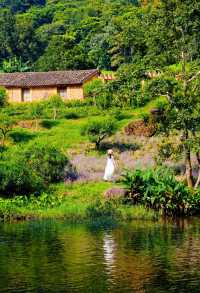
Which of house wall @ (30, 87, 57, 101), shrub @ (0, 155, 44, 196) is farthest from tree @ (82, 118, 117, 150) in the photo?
house wall @ (30, 87, 57, 101)

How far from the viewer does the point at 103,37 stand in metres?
99.1

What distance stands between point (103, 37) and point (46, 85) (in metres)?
32.0

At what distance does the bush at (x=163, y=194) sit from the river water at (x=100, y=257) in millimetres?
1247

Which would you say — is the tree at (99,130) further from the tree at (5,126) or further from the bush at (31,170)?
the bush at (31,170)

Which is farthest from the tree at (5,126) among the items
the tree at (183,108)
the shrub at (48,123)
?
the tree at (183,108)

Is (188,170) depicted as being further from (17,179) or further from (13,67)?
(13,67)

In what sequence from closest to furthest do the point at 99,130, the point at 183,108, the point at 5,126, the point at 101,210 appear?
the point at 101,210
the point at 183,108
the point at 99,130
the point at 5,126

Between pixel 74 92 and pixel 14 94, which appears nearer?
pixel 74 92

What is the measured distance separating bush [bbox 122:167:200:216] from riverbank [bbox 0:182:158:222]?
415 millimetres

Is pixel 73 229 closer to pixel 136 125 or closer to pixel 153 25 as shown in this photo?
pixel 153 25

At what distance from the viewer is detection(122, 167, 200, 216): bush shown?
25234 mm

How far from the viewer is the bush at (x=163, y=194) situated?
25234 millimetres

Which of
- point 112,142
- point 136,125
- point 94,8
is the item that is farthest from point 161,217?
point 94,8

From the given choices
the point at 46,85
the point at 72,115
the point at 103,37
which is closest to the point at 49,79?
the point at 46,85
